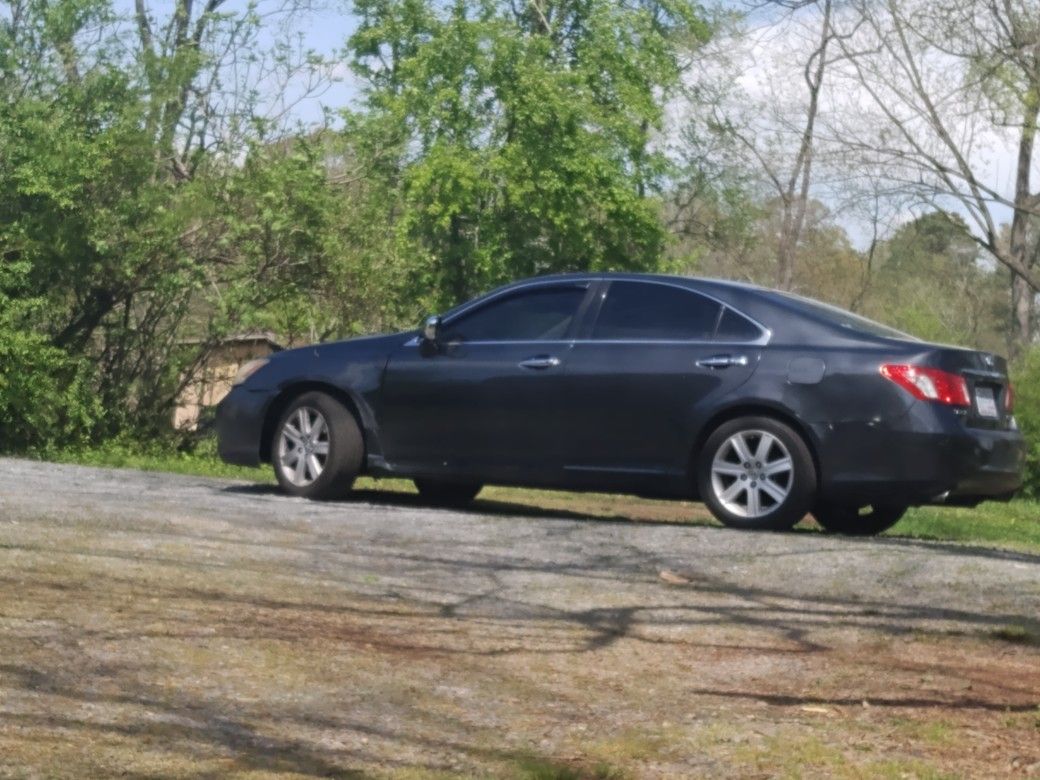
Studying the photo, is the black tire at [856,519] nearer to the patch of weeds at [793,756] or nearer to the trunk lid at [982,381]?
the trunk lid at [982,381]

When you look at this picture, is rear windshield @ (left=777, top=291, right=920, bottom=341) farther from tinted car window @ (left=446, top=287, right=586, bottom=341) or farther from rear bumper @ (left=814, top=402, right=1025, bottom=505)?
tinted car window @ (left=446, top=287, right=586, bottom=341)

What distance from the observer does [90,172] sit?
58.0ft

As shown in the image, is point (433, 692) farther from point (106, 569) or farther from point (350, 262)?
point (350, 262)

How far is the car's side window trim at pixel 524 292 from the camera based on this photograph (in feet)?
36.3

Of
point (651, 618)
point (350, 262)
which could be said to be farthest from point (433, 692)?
point (350, 262)

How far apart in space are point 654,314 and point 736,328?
1.92 feet

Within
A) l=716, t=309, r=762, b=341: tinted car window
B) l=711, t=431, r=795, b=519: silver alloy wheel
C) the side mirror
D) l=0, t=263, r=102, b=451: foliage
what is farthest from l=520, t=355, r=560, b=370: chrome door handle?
l=0, t=263, r=102, b=451: foliage

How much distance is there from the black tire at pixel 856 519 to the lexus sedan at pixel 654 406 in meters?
0.02

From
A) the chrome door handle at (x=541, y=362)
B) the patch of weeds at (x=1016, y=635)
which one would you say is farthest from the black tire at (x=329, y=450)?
the patch of weeds at (x=1016, y=635)

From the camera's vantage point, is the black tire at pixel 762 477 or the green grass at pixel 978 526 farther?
the green grass at pixel 978 526

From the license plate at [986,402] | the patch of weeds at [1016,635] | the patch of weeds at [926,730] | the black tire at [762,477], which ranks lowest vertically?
the patch of weeds at [926,730]

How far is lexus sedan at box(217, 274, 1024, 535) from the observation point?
9.85 m

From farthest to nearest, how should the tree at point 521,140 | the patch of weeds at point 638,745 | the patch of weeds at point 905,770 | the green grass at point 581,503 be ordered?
1. the tree at point 521,140
2. the green grass at point 581,503
3. the patch of weeds at point 638,745
4. the patch of weeds at point 905,770

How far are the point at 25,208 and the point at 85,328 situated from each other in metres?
1.44
